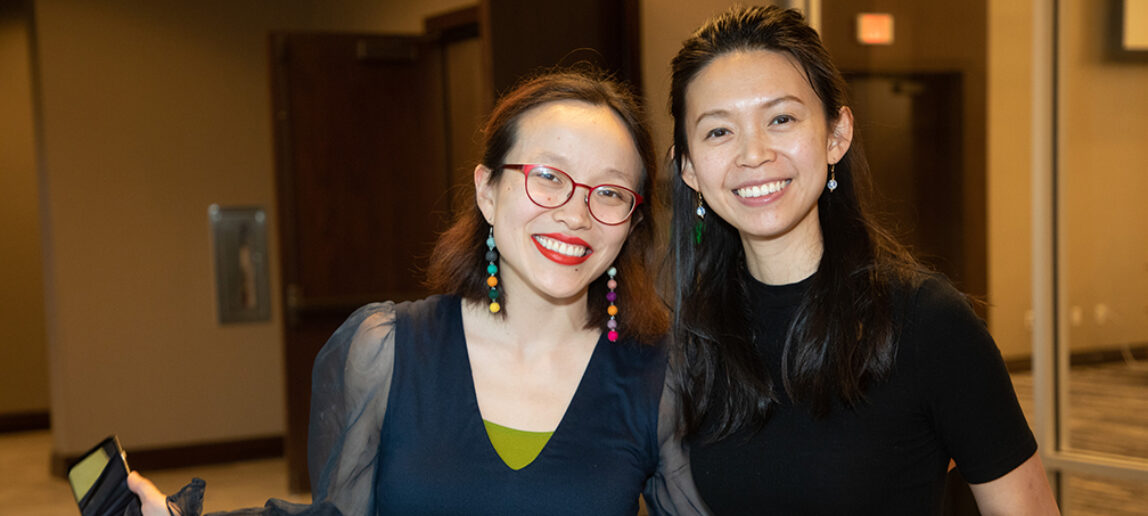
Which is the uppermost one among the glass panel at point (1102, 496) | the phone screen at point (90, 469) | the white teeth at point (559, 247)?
the white teeth at point (559, 247)

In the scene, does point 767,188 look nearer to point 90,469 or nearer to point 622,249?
point 622,249

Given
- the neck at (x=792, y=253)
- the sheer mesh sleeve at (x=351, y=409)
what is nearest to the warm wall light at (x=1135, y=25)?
the neck at (x=792, y=253)

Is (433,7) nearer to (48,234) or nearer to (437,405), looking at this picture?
(48,234)

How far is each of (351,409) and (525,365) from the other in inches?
13.5

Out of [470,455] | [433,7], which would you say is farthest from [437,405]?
[433,7]

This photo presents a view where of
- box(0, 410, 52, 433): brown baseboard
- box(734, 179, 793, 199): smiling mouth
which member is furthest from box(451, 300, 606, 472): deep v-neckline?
box(0, 410, 52, 433): brown baseboard

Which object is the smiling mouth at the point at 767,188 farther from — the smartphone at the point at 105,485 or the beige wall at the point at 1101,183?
the beige wall at the point at 1101,183

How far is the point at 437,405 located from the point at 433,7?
4.70 meters

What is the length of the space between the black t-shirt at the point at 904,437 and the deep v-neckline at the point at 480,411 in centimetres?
31

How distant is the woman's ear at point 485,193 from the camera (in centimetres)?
200

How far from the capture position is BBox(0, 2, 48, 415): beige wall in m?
7.71

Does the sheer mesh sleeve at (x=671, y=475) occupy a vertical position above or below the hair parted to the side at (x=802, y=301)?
below

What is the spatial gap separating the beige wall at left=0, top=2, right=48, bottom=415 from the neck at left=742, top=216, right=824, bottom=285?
7374 mm

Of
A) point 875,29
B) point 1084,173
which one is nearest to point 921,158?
point 875,29
